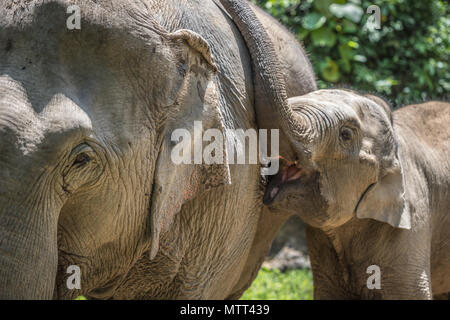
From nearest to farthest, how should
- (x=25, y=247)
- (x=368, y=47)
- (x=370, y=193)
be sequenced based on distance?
1. (x=25, y=247)
2. (x=370, y=193)
3. (x=368, y=47)

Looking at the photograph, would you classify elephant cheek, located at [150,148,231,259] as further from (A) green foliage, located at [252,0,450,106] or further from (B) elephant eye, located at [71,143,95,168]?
(A) green foliage, located at [252,0,450,106]

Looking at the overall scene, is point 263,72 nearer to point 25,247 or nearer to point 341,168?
point 341,168

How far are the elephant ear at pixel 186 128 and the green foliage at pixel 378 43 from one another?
10.3 feet

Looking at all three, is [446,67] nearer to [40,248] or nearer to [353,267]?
[353,267]

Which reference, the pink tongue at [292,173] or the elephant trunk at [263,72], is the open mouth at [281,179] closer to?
the pink tongue at [292,173]

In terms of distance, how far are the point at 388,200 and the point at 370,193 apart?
0.28ft

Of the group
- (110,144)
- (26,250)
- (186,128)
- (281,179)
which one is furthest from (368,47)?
(26,250)

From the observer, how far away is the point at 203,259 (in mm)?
2328

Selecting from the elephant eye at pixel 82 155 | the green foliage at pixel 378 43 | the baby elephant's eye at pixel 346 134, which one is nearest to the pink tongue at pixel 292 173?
the baby elephant's eye at pixel 346 134

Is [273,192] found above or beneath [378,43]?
beneath

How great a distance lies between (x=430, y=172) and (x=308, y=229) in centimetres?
61

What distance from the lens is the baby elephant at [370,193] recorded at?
2555 millimetres

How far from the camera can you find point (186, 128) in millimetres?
1894

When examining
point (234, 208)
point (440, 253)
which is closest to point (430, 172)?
point (440, 253)
